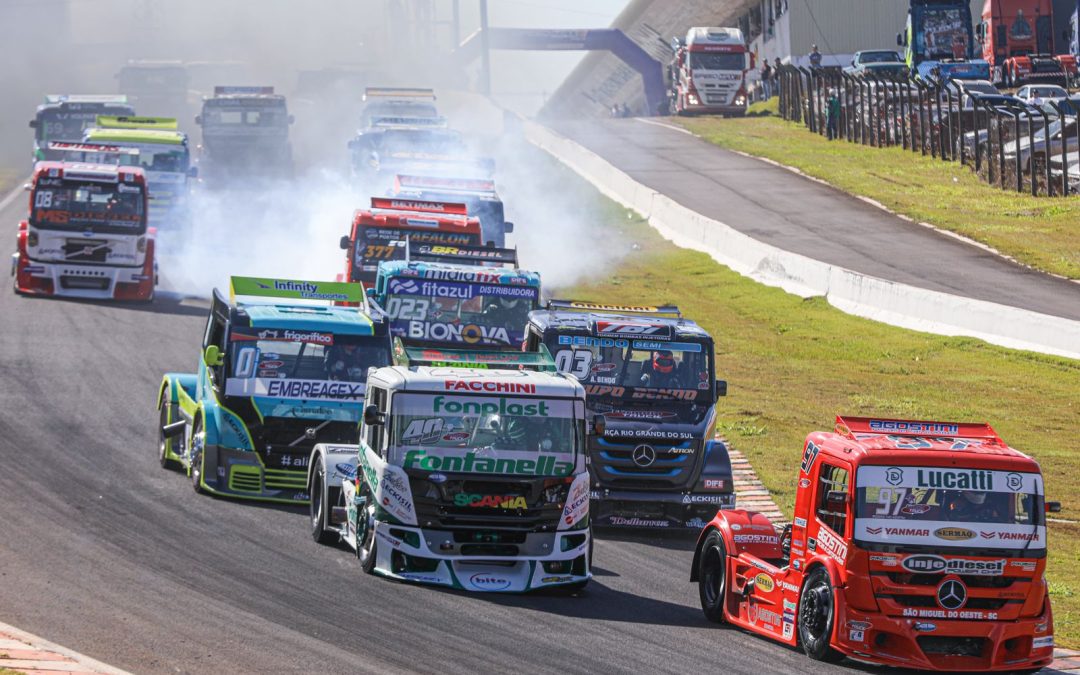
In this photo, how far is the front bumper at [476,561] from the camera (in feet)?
46.6

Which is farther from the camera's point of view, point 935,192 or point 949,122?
point 949,122

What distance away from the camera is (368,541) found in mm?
14727

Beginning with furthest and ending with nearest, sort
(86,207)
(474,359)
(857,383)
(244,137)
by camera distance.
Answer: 1. (244,137)
2. (86,207)
3. (857,383)
4. (474,359)

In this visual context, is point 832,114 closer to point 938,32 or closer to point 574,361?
point 938,32

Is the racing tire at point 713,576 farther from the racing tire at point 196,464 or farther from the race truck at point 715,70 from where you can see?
the race truck at point 715,70

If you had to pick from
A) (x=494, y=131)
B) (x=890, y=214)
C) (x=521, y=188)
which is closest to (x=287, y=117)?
(x=521, y=188)

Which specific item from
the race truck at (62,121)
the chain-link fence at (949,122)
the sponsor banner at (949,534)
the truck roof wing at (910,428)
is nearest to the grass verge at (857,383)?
the truck roof wing at (910,428)

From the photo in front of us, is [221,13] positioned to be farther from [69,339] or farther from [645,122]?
[69,339]

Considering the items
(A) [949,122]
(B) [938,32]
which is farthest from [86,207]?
(B) [938,32]

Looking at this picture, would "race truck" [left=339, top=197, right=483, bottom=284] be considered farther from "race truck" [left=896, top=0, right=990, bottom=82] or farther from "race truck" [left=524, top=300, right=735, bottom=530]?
"race truck" [left=896, top=0, right=990, bottom=82]

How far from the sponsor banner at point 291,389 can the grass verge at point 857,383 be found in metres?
5.28

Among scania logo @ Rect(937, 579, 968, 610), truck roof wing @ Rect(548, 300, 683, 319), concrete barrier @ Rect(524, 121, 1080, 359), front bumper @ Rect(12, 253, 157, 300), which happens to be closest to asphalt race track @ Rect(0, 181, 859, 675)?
scania logo @ Rect(937, 579, 968, 610)

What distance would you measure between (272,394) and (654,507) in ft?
14.3

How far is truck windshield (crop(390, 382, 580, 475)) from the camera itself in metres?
14.2
